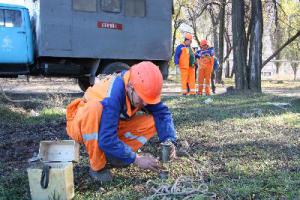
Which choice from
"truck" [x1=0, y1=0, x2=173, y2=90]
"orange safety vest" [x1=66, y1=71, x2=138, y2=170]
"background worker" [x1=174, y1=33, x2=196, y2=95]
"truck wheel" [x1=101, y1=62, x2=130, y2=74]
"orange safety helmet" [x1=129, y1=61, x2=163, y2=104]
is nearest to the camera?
"orange safety helmet" [x1=129, y1=61, x2=163, y2=104]

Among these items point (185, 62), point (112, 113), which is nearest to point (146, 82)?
point (112, 113)

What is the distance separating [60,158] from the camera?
378 cm

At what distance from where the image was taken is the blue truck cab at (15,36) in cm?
1080

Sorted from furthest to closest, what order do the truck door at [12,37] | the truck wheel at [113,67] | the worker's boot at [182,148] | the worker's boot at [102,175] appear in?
the truck wheel at [113,67]
the truck door at [12,37]
the worker's boot at [182,148]
the worker's boot at [102,175]

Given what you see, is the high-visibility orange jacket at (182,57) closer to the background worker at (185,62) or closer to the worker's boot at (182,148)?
the background worker at (185,62)

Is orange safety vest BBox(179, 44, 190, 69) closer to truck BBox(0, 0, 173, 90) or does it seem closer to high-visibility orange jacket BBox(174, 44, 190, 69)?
high-visibility orange jacket BBox(174, 44, 190, 69)

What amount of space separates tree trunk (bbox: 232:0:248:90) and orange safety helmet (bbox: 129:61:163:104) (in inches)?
404

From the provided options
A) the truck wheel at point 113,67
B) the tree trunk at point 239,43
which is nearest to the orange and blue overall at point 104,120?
the truck wheel at point 113,67

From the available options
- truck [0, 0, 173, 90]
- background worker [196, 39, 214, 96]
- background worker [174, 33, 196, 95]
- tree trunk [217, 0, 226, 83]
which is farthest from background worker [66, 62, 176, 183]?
tree trunk [217, 0, 226, 83]

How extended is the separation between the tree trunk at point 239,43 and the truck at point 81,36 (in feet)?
6.75

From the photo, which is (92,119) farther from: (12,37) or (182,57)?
(182,57)

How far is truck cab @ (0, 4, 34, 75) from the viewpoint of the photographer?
35.5 feet

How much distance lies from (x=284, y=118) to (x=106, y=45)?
6.12 metres

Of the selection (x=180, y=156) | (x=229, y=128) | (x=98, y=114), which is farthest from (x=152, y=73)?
(x=229, y=128)
